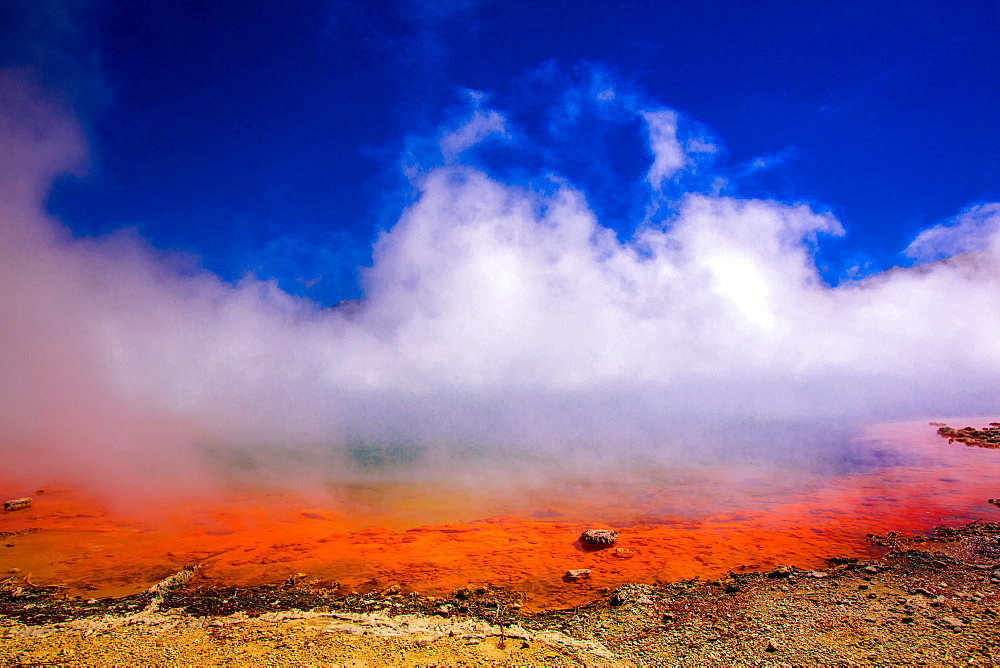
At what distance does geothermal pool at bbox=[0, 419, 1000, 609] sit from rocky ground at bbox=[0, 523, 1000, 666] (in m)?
0.73

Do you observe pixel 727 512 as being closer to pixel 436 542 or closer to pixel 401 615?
pixel 436 542

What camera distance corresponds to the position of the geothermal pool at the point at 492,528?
29.8ft

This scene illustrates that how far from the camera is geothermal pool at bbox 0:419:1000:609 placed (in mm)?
9078

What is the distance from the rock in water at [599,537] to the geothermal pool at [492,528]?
0.27 meters

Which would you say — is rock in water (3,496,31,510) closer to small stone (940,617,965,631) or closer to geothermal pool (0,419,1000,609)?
geothermal pool (0,419,1000,609)

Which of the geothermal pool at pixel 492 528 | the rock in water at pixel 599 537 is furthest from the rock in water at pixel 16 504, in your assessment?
the rock in water at pixel 599 537

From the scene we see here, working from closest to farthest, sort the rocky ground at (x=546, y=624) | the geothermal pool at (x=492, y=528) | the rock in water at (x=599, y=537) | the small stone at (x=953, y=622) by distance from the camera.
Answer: the rocky ground at (x=546, y=624), the small stone at (x=953, y=622), the geothermal pool at (x=492, y=528), the rock in water at (x=599, y=537)

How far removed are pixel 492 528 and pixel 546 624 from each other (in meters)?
5.69

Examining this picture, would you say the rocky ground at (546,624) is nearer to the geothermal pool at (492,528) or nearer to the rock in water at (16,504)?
the geothermal pool at (492,528)

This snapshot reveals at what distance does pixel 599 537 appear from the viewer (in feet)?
34.9

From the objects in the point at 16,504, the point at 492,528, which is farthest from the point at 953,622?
the point at 16,504

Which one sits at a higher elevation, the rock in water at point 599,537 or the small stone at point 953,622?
the rock in water at point 599,537

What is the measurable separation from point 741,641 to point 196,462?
2705 cm

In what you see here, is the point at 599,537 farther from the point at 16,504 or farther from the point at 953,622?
the point at 16,504
